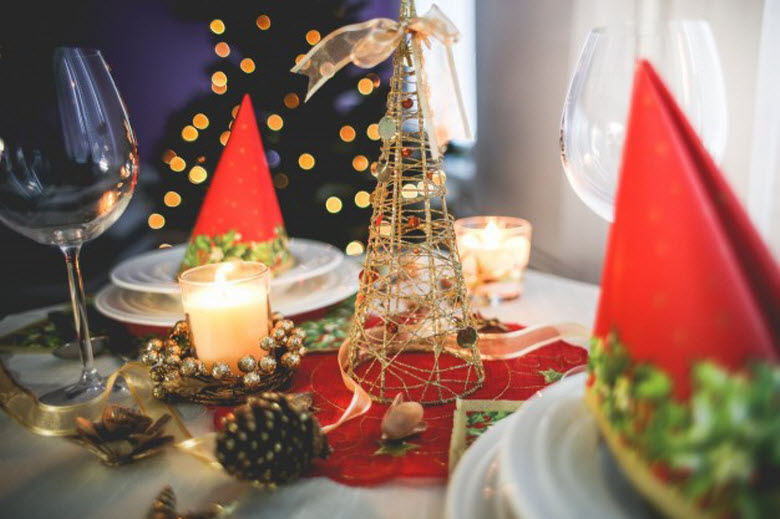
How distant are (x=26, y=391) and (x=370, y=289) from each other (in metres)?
0.39

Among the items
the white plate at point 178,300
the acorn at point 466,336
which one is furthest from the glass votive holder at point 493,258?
the acorn at point 466,336

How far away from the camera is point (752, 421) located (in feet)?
0.72

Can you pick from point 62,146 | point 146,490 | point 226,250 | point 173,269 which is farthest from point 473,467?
point 173,269

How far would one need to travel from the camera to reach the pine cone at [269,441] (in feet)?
1.39

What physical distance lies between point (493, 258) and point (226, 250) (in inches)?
15.6

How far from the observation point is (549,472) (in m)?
0.29

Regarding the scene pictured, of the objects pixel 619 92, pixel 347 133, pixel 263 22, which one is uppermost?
pixel 263 22

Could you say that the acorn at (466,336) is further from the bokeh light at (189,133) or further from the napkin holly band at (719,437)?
the bokeh light at (189,133)

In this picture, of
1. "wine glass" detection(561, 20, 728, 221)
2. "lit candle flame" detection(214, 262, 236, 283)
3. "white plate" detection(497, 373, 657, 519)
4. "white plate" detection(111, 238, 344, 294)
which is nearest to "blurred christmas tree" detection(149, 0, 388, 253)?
"white plate" detection(111, 238, 344, 294)

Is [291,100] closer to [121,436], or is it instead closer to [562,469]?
[121,436]

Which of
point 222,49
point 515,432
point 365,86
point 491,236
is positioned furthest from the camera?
point 365,86

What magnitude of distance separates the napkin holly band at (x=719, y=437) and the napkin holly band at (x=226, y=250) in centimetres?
69

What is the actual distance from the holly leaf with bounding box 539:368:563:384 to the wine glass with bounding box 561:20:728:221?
0.18 metres

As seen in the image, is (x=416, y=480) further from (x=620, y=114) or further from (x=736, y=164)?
(x=736, y=164)
